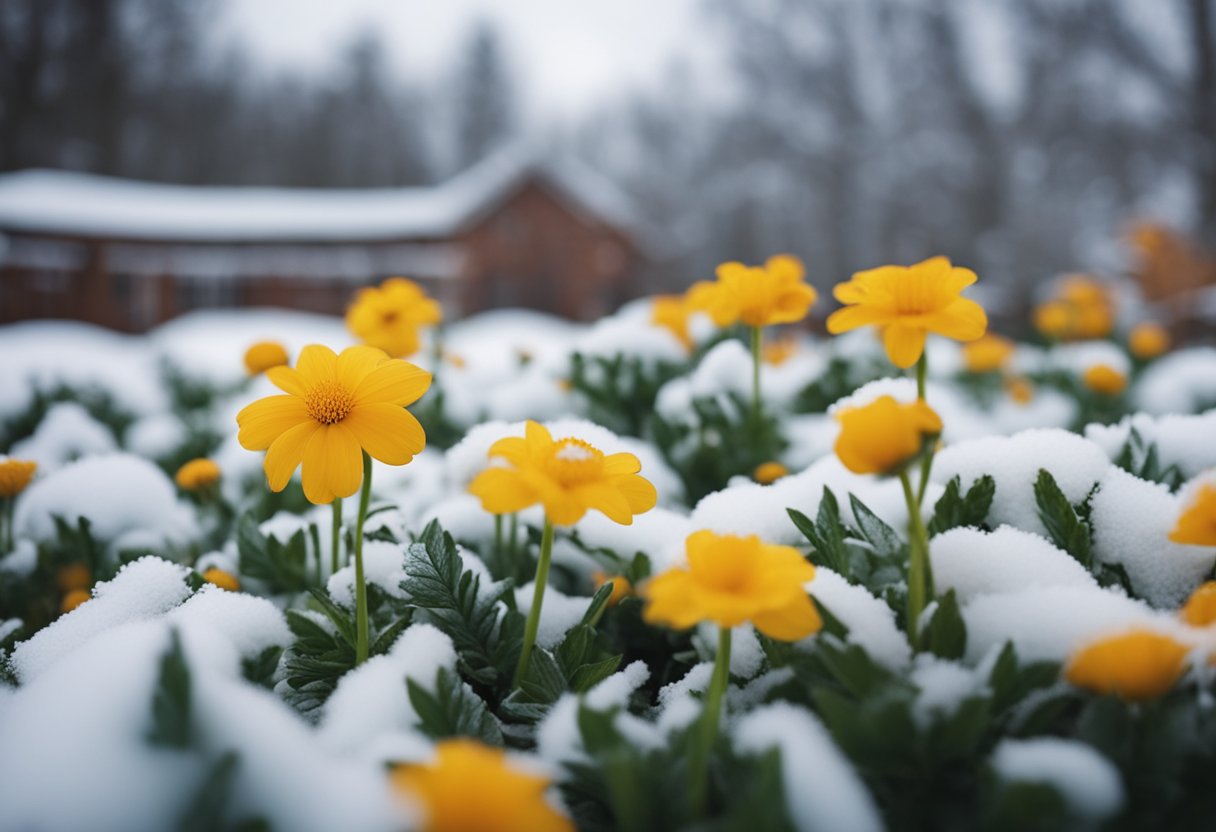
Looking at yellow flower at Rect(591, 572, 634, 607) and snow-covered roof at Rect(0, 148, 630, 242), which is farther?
snow-covered roof at Rect(0, 148, 630, 242)

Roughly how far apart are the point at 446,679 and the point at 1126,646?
65cm

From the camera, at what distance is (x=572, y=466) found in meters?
0.75

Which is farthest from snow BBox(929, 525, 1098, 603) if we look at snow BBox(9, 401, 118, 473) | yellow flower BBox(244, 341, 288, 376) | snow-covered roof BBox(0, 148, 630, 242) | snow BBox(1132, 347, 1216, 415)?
snow-covered roof BBox(0, 148, 630, 242)

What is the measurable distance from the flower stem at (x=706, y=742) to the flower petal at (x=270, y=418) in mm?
535

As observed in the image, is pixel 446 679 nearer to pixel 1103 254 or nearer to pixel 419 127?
pixel 1103 254

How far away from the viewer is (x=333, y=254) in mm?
17703

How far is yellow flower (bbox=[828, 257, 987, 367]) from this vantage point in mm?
849

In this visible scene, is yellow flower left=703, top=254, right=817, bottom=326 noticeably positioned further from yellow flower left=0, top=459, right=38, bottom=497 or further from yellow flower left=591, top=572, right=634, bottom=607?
yellow flower left=0, top=459, right=38, bottom=497

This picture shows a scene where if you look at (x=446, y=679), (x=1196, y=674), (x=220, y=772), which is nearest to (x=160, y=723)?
(x=220, y=772)

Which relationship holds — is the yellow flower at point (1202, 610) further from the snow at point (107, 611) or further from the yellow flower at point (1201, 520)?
the snow at point (107, 611)

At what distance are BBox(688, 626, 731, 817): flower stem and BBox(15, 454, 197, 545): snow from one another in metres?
1.22

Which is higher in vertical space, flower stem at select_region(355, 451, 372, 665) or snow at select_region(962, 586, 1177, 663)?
snow at select_region(962, 586, 1177, 663)

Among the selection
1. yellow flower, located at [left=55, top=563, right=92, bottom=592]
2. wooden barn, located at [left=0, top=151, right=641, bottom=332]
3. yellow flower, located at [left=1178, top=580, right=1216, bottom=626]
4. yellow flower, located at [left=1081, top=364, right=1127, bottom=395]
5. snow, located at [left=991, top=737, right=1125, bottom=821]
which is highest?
yellow flower, located at [left=1178, top=580, right=1216, bottom=626]

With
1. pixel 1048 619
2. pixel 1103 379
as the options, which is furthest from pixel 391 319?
pixel 1103 379
